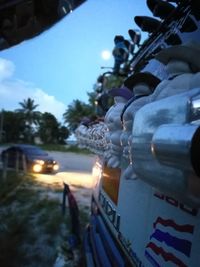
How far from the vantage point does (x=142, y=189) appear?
2.05 meters

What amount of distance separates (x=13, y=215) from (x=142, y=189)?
614 cm

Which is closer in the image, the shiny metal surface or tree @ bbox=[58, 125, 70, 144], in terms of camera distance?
the shiny metal surface

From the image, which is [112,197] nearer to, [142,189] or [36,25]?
[142,189]

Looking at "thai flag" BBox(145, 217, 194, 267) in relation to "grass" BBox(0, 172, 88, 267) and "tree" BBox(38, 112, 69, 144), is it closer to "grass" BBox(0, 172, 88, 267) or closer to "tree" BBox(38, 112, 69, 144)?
"grass" BBox(0, 172, 88, 267)

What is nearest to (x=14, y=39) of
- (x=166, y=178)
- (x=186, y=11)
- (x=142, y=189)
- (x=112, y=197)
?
(x=186, y=11)

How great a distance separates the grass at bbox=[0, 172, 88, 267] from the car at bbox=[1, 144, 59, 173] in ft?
19.3

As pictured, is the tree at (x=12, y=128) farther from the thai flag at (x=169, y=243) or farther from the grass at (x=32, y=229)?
the thai flag at (x=169, y=243)

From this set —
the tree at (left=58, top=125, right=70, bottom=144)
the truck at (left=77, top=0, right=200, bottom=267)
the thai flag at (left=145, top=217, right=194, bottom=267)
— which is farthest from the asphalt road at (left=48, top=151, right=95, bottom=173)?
the tree at (left=58, top=125, right=70, bottom=144)

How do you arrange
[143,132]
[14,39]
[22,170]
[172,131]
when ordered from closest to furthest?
[172,131]
[143,132]
[14,39]
[22,170]

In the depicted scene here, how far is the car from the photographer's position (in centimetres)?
1703

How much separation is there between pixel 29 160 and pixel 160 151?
1669 centimetres

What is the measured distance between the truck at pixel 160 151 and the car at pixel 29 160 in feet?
46.7

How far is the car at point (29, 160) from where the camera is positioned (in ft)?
55.9

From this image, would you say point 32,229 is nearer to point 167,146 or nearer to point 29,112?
point 167,146
